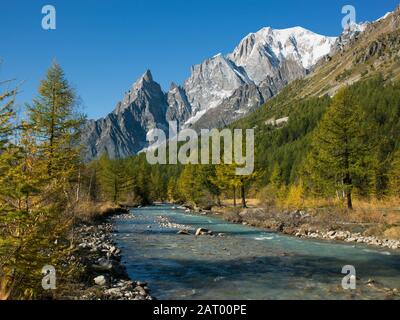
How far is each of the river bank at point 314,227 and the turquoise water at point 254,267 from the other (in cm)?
204

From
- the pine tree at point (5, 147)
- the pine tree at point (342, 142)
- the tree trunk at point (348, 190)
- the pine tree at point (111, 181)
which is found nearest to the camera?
the pine tree at point (5, 147)

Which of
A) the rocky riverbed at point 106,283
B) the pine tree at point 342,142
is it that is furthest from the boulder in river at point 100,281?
the pine tree at point 342,142

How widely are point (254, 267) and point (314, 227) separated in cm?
1510

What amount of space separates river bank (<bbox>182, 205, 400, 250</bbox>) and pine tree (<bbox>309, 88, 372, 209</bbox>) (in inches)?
160

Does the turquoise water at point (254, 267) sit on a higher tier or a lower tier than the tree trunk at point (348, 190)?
lower

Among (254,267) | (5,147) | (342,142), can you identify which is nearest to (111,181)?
(342,142)

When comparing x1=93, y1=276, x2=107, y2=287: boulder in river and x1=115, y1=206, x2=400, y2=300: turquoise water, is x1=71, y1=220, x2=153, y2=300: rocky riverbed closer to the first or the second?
x1=93, y1=276, x2=107, y2=287: boulder in river

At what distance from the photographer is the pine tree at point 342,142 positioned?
34.5 metres

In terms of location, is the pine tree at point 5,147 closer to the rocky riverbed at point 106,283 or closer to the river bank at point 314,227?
the rocky riverbed at point 106,283

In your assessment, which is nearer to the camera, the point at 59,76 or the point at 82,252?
the point at 82,252

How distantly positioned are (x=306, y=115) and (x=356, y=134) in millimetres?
148662
